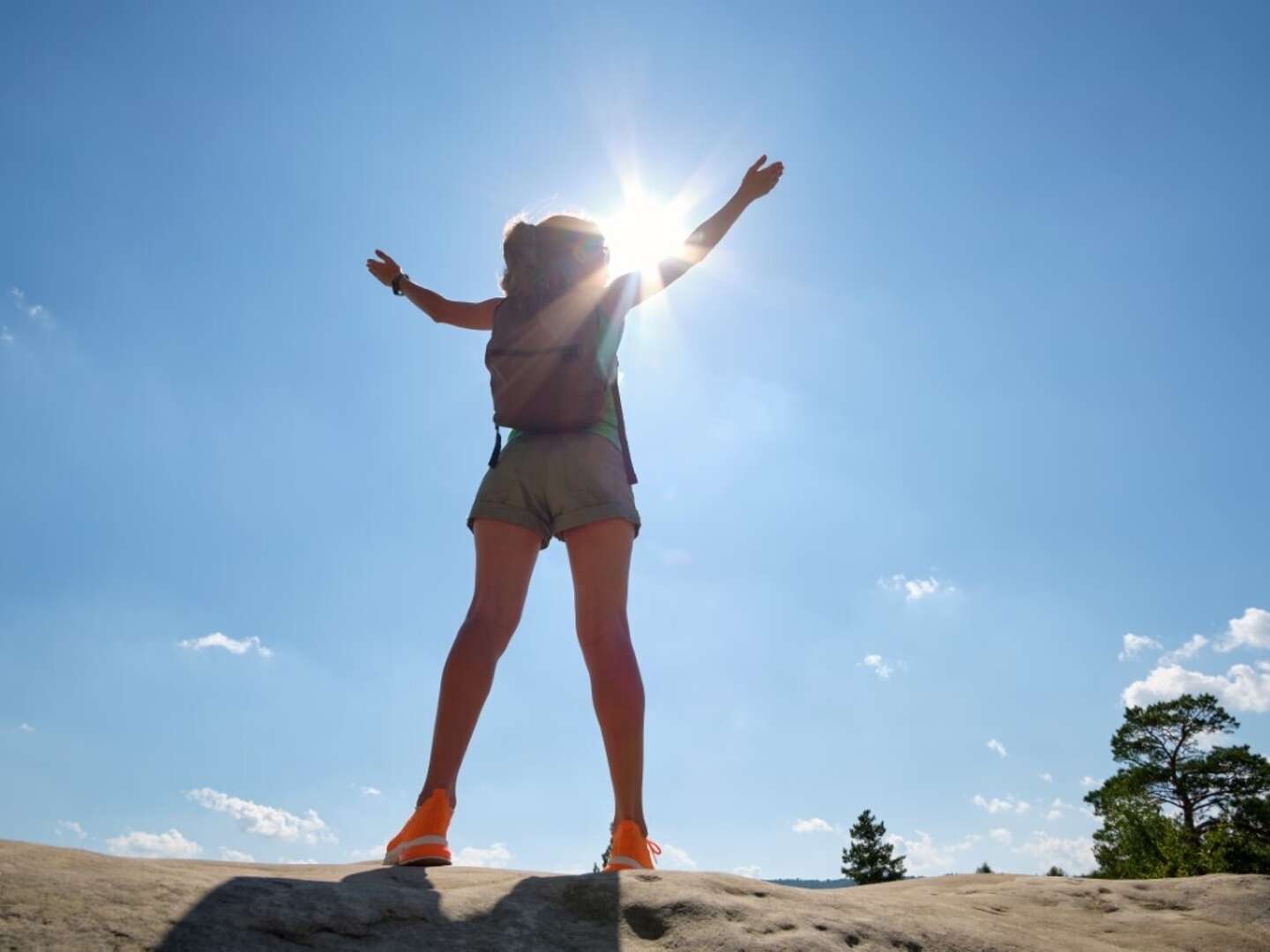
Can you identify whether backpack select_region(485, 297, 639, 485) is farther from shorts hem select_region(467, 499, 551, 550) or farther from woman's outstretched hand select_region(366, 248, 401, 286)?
woman's outstretched hand select_region(366, 248, 401, 286)

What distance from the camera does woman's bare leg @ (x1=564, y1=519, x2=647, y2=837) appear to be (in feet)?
11.7

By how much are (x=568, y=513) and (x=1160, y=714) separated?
146 feet

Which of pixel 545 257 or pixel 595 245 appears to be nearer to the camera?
pixel 545 257

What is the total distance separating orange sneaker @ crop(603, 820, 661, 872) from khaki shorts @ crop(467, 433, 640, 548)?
132cm

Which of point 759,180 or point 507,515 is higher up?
point 759,180

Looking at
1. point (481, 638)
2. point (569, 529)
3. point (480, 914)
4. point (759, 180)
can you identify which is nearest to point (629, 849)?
point (481, 638)

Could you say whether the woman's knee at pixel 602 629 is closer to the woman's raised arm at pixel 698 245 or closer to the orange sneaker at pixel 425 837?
the orange sneaker at pixel 425 837

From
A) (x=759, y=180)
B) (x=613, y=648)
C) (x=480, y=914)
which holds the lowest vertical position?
(x=480, y=914)

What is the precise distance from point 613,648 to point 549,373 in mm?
1377

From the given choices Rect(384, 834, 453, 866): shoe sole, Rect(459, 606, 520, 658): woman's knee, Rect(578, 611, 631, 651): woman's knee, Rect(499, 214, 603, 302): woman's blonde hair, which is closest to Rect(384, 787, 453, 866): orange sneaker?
Rect(384, 834, 453, 866): shoe sole

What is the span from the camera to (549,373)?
4148 mm

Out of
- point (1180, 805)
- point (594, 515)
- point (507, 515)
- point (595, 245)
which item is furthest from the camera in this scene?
point (1180, 805)

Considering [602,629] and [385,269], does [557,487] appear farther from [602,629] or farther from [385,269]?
[385,269]

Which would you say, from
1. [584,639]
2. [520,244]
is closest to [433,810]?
[584,639]
